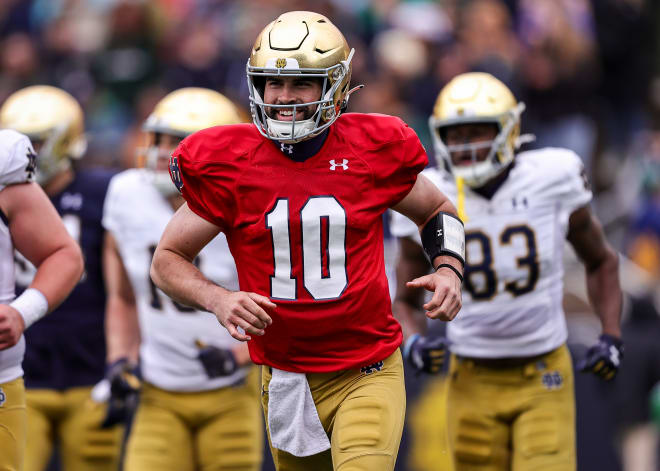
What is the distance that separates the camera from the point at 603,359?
188 inches

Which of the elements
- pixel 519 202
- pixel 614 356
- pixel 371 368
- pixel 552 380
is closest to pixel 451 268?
pixel 371 368

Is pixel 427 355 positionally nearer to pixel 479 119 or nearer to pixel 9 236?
pixel 479 119

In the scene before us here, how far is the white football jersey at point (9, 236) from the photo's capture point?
3.83 meters

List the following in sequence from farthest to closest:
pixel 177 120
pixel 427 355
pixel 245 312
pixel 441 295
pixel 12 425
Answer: pixel 177 120
pixel 427 355
pixel 12 425
pixel 441 295
pixel 245 312

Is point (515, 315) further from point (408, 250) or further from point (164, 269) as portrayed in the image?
point (164, 269)

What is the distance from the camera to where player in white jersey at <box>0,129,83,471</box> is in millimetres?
3812

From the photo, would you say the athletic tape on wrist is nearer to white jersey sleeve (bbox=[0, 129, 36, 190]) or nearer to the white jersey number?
white jersey sleeve (bbox=[0, 129, 36, 190])

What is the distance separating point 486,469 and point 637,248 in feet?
15.0

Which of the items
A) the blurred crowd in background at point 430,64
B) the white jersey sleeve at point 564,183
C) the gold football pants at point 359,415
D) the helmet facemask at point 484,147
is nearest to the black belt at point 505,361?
the white jersey sleeve at point 564,183

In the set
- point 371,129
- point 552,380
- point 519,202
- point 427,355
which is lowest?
point 552,380

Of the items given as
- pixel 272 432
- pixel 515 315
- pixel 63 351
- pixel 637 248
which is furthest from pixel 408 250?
pixel 637 248

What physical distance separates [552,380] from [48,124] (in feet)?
8.66

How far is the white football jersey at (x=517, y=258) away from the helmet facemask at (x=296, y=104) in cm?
115

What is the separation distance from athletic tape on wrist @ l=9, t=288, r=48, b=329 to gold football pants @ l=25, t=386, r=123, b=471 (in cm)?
147
